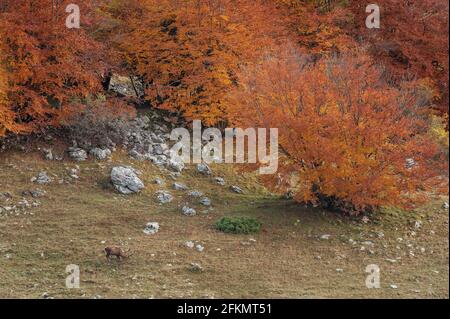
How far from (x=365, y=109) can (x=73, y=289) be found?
8.67 m

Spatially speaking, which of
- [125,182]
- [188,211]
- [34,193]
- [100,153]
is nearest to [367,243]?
[188,211]

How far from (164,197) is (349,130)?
6695 millimetres

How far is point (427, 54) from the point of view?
820 inches

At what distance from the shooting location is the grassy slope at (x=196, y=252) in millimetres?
13055

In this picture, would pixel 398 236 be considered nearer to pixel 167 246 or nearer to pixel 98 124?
pixel 167 246

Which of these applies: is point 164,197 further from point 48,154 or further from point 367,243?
point 367,243

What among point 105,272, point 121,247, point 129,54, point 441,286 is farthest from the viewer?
point 129,54

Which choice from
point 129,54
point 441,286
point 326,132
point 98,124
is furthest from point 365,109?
point 129,54

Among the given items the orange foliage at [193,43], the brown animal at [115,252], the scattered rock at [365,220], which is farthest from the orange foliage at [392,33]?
the brown animal at [115,252]

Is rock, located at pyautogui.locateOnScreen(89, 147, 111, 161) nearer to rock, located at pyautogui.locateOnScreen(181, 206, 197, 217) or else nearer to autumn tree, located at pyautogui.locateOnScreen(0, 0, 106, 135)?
autumn tree, located at pyautogui.locateOnScreen(0, 0, 106, 135)

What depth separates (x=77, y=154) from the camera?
21297mm

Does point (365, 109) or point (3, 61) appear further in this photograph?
point (3, 61)

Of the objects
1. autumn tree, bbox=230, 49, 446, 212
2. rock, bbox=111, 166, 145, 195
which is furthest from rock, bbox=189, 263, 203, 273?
rock, bbox=111, 166, 145, 195

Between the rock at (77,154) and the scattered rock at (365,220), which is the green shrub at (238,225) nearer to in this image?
the scattered rock at (365,220)
